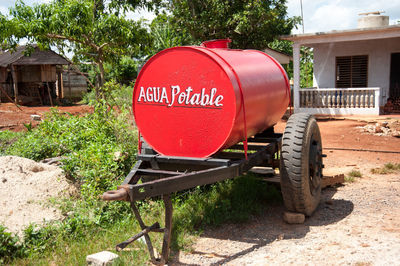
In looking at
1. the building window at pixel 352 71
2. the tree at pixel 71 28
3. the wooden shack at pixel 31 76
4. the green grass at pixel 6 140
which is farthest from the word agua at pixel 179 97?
the wooden shack at pixel 31 76

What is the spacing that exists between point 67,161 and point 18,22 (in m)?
5.51

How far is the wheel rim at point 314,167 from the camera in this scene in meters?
5.17

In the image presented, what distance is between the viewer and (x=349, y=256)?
3.84 meters

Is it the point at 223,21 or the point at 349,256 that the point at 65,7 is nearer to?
the point at 223,21

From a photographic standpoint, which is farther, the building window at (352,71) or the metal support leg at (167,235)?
the building window at (352,71)

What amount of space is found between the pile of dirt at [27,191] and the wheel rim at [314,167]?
3.24 m

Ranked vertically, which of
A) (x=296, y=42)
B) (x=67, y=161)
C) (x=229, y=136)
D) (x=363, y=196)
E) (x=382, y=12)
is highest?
(x=382, y=12)

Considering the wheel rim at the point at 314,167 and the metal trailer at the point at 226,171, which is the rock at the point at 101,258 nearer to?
the metal trailer at the point at 226,171

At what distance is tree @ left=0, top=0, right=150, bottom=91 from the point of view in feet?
32.0

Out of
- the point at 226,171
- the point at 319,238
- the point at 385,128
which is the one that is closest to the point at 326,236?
the point at 319,238

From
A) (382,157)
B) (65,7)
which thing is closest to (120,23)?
(65,7)

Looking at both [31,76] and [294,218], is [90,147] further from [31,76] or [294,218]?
[31,76]

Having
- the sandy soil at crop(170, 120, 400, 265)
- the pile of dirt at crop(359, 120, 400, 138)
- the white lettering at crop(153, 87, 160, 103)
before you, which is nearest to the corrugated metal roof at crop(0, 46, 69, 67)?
the pile of dirt at crop(359, 120, 400, 138)

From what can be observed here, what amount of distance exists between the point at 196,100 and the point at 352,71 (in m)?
13.5
